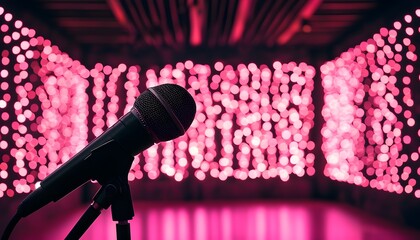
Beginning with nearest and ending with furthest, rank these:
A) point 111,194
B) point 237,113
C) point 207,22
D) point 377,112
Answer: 1. point 111,194
2. point 377,112
3. point 207,22
4. point 237,113

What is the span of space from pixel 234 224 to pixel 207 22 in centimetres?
238

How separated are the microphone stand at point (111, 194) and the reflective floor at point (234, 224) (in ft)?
10.8

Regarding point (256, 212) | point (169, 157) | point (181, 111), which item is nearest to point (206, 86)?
point (169, 157)

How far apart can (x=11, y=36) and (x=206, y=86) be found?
295 cm

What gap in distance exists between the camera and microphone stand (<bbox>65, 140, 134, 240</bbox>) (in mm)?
995

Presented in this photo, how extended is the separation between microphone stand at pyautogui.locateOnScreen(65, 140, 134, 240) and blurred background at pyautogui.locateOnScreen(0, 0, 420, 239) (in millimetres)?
3398

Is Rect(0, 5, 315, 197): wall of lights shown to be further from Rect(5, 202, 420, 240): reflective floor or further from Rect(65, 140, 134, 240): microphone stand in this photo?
Rect(65, 140, 134, 240): microphone stand

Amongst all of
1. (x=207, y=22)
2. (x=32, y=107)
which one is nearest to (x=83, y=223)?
(x=32, y=107)

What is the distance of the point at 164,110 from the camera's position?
1.04 meters

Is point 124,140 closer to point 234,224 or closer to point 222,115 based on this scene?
point 234,224

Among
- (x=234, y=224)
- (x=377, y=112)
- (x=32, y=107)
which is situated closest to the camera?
(x=234, y=224)

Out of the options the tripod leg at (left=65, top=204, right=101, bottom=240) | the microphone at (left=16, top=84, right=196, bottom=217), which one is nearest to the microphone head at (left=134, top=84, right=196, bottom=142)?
the microphone at (left=16, top=84, right=196, bottom=217)

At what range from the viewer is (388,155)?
5.06 meters

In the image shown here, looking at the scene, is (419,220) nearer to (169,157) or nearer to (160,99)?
(169,157)
